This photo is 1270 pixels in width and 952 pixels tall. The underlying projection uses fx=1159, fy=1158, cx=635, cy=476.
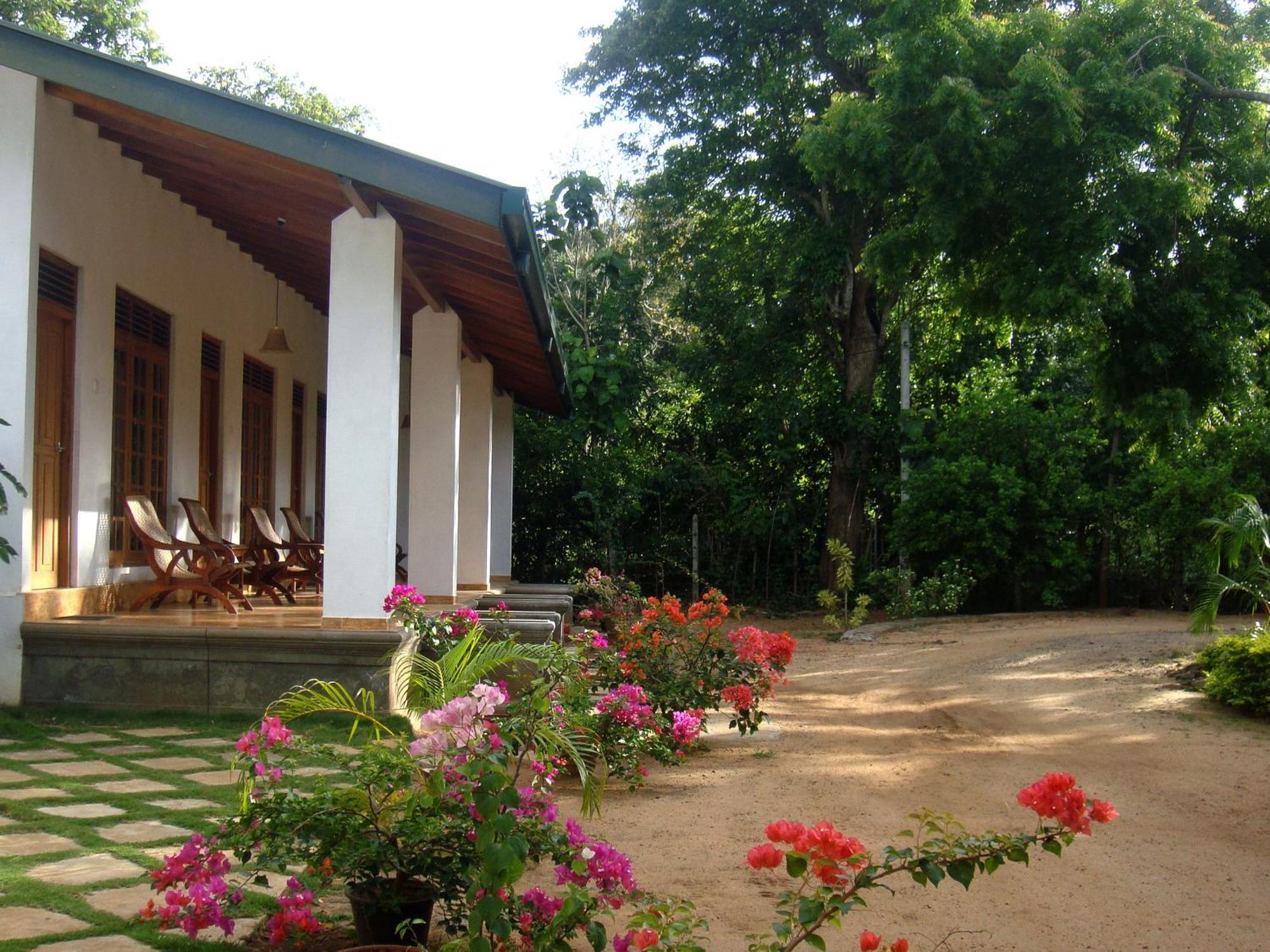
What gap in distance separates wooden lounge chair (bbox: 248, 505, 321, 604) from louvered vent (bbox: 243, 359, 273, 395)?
5.01 feet

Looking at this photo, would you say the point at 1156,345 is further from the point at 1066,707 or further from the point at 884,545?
the point at 884,545

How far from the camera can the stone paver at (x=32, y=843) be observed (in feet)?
13.6

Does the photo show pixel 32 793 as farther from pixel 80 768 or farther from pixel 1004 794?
pixel 1004 794

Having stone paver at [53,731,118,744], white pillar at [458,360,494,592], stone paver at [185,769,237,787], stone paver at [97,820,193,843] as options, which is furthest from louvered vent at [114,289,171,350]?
stone paver at [97,820,193,843]

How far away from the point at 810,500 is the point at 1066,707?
10.0m

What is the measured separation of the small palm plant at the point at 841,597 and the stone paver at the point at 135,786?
1116cm

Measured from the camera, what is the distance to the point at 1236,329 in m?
8.08

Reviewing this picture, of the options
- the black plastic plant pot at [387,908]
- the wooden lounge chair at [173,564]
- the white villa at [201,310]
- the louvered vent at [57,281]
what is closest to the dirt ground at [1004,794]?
the black plastic plant pot at [387,908]

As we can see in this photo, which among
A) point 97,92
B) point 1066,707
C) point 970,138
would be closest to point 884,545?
point 1066,707

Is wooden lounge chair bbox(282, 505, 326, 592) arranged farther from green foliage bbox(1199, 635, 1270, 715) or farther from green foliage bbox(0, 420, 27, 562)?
green foliage bbox(1199, 635, 1270, 715)

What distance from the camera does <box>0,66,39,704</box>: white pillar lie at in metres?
6.84

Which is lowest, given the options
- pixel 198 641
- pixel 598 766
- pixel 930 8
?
pixel 598 766

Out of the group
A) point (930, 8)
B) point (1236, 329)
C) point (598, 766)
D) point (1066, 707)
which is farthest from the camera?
point (930, 8)

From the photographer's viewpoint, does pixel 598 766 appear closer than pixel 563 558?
Yes
